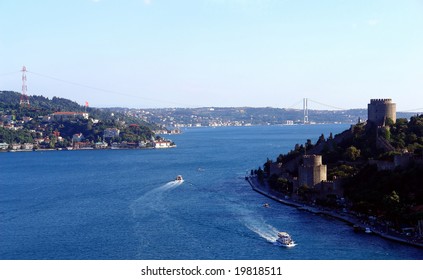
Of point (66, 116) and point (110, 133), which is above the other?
point (66, 116)

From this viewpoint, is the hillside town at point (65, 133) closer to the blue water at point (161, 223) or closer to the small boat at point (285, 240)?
the blue water at point (161, 223)

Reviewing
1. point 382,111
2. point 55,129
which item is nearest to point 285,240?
point 382,111

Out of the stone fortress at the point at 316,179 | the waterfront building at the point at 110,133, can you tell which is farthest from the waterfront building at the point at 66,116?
the stone fortress at the point at 316,179

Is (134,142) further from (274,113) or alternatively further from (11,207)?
(274,113)

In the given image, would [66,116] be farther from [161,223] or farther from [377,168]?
[377,168]

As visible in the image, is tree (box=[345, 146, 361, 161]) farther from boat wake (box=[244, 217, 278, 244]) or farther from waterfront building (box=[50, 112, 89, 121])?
waterfront building (box=[50, 112, 89, 121])

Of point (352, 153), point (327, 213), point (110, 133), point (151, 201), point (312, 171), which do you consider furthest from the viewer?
point (110, 133)

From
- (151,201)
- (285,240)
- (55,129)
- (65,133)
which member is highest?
(55,129)
